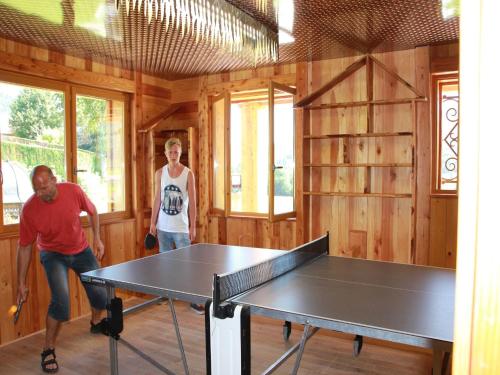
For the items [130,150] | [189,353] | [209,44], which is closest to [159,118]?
[130,150]

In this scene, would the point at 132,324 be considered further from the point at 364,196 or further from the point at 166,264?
the point at 364,196

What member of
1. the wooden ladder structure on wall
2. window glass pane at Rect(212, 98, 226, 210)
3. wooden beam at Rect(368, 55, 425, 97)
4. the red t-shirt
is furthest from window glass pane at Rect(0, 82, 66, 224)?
wooden beam at Rect(368, 55, 425, 97)

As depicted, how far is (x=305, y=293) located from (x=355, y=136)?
215cm

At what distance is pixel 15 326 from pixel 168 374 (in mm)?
1554

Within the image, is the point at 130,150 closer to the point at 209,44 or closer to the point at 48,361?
the point at 209,44

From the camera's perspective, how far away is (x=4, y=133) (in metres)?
3.42

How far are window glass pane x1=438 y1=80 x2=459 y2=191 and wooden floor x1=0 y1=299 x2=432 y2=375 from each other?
1.51 metres

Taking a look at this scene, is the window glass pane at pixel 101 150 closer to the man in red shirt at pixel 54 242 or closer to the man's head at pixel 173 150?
the man's head at pixel 173 150

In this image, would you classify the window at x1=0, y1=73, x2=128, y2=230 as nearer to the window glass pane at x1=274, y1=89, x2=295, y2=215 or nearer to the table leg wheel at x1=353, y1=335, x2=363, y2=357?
the window glass pane at x1=274, y1=89, x2=295, y2=215

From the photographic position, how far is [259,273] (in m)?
2.07

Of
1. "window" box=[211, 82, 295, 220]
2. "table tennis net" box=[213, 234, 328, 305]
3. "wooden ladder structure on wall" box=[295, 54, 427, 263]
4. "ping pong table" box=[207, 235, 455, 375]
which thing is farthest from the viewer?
"window" box=[211, 82, 295, 220]

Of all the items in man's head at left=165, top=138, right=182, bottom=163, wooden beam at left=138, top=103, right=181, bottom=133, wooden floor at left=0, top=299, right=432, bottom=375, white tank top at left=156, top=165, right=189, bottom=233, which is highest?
wooden beam at left=138, top=103, right=181, bottom=133

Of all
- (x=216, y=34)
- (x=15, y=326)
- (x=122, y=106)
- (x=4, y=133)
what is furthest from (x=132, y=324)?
(x=216, y=34)

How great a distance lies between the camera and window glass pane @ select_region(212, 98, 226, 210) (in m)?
4.54
